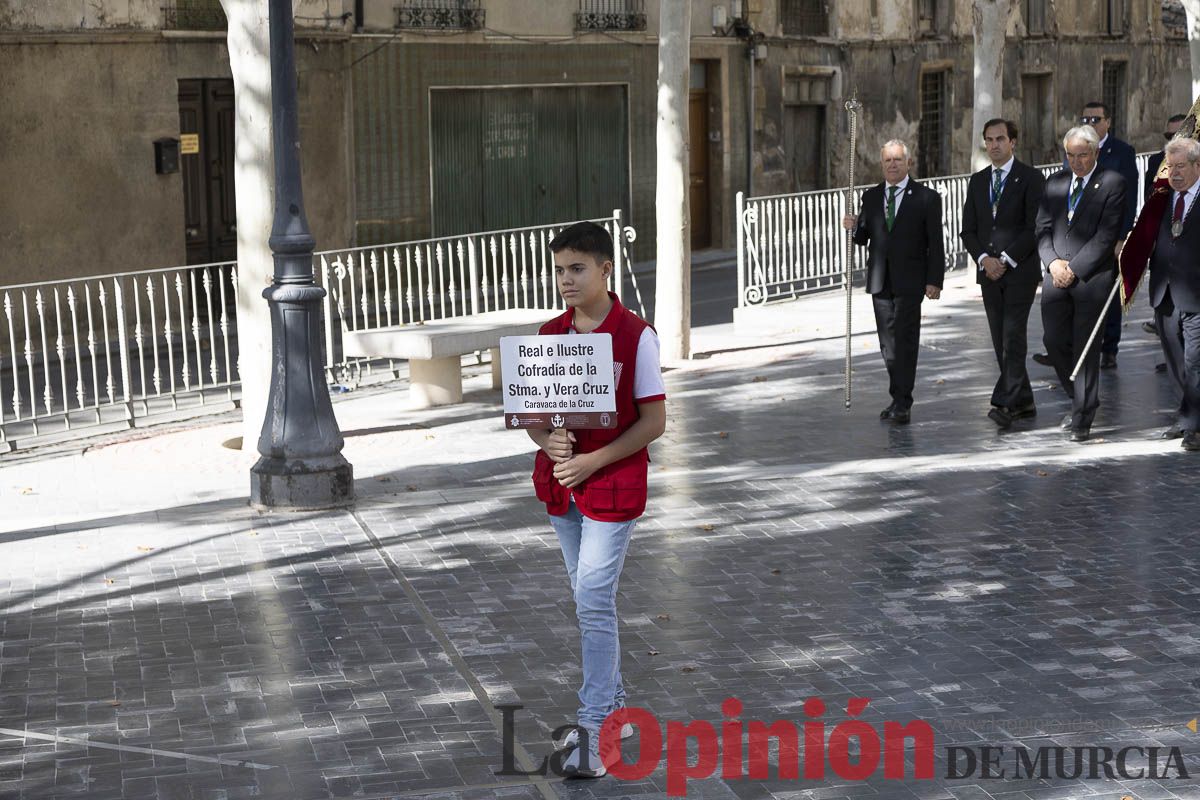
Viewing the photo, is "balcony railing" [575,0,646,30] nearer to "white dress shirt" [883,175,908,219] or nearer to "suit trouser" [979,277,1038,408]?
"white dress shirt" [883,175,908,219]

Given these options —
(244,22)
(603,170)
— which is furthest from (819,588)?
(603,170)

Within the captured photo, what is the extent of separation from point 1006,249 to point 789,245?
684cm

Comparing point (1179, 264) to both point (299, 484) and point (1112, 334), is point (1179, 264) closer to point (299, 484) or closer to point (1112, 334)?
point (1112, 334)

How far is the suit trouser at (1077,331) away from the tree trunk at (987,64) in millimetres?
10732

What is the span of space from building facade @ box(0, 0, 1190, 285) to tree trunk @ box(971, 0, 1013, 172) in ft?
15.1

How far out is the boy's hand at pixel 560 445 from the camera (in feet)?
18.5

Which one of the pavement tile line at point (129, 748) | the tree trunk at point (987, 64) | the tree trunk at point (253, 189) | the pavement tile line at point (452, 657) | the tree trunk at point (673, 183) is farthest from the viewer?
the tree trunk at point (987, 64)

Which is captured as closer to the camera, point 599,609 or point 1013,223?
point 599,609

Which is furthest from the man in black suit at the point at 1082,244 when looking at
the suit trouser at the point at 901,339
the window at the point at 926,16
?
the window at the point at 926,16

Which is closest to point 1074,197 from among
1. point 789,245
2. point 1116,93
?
point 789,245

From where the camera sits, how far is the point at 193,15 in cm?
2016

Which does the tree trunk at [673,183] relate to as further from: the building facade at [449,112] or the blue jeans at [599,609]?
the blue jeans at [599,609]

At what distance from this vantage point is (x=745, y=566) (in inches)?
331

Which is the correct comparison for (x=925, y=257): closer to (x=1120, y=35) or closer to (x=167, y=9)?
(x=167, y=9)
